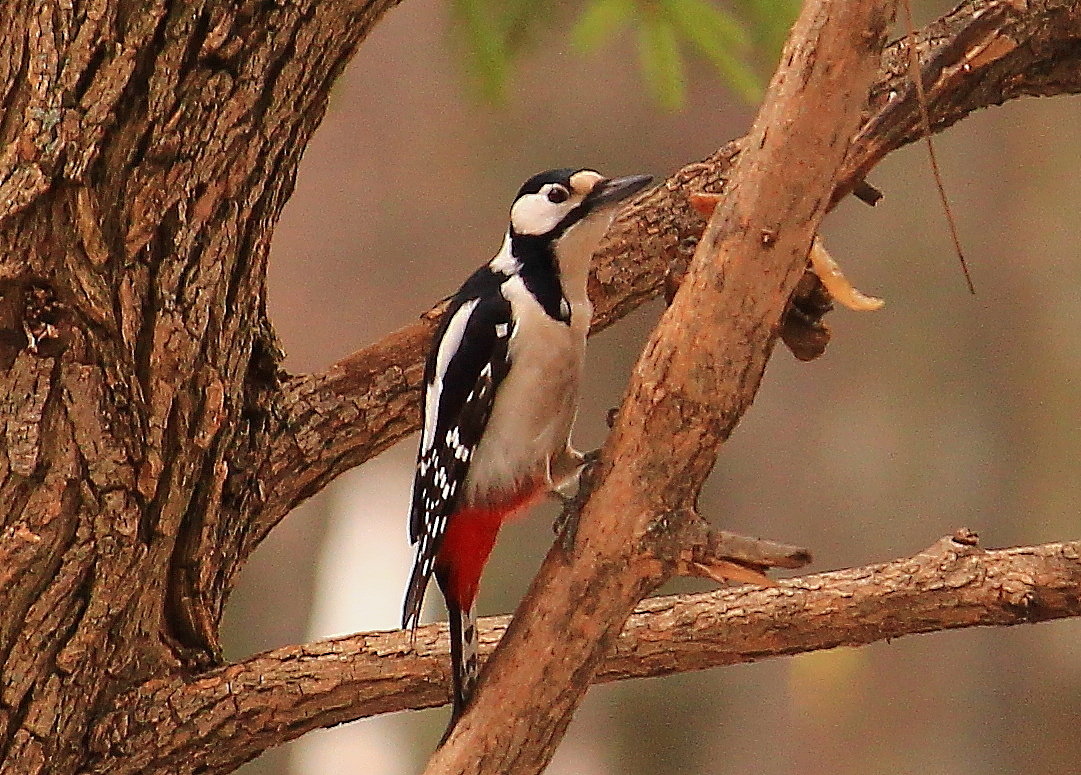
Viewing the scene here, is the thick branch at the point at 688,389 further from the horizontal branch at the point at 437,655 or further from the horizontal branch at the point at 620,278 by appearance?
the horizontal branch at the point at 620,278

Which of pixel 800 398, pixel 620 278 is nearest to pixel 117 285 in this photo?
pixel 620 278

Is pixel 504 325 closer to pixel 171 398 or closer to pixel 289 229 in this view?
pixel 171 398

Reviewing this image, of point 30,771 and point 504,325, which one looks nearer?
point 30,771

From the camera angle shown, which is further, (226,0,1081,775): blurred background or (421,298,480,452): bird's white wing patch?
(226,0,1081,775): blurred background

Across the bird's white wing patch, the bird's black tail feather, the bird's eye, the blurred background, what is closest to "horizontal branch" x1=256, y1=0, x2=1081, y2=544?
the bird's white wing patch

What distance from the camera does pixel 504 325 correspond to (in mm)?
1434

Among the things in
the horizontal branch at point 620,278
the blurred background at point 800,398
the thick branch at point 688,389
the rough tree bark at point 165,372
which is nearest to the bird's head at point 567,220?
the horizontal branch at point 620,278

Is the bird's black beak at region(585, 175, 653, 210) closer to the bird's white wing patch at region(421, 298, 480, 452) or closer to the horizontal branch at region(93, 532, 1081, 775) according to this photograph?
the bird's white wing patch at region(421, 298, 480, 452)

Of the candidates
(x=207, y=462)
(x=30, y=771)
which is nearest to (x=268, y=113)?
(x=207, y=462)

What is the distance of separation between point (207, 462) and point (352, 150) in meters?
2.66

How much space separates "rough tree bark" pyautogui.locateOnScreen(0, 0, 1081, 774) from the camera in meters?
1.12

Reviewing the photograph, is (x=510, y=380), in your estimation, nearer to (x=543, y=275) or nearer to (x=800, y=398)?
(x=543, y=275)

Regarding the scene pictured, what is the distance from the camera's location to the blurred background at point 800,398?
3396mm

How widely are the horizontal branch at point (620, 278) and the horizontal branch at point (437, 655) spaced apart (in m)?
0.20
